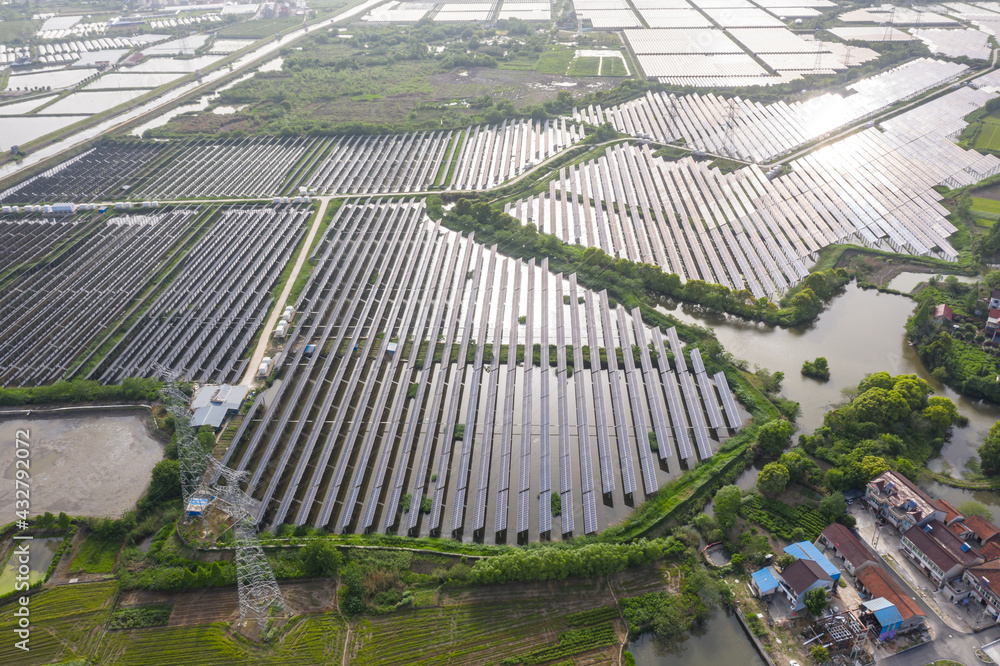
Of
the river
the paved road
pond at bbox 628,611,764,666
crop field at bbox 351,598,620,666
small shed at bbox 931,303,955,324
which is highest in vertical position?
small shed at bbox 931,303,955,324

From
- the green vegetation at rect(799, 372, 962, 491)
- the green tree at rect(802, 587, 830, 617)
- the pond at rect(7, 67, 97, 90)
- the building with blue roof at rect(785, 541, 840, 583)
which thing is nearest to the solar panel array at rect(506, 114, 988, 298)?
the green vegetation at rect(799, 372, 962, 491)

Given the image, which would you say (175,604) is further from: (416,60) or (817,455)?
(416,60)

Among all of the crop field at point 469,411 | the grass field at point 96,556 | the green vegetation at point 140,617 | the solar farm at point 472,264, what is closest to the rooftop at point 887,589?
the solar farm at point 472,264

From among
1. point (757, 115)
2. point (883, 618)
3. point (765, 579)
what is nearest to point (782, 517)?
point (765, 579)

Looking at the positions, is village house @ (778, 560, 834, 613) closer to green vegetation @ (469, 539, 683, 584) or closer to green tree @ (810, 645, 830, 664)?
green tree @ (810, 645, 830, 664)

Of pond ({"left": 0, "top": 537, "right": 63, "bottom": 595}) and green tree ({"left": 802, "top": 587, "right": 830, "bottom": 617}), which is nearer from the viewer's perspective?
green tree ({"left": 802, "top": 587, "right": 830, "bottom": 617})

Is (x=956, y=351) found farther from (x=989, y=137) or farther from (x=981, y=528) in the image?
(x=989, y=137)
